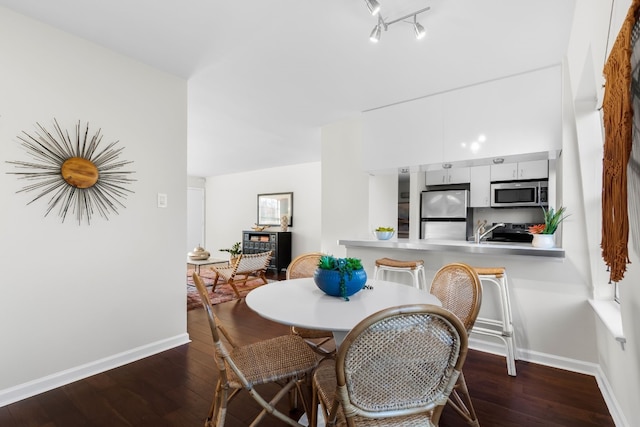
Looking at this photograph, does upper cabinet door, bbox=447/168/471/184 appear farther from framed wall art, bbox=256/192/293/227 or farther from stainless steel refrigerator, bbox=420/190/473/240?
framed wall art, bbox=256/192/293/227

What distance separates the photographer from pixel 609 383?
2014mm

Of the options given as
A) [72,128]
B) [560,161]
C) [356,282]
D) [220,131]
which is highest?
[220,131]

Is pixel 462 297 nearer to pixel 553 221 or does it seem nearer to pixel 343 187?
pixel 553 221

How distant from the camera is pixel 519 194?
4.24 meters

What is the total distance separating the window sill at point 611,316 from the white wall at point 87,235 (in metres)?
3.07

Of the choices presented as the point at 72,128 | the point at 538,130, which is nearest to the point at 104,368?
the point at 72,128

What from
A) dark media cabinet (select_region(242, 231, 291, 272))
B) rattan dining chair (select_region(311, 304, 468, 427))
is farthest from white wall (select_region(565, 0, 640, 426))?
dark media cabinet (select_region(242, 231, 291, 272))

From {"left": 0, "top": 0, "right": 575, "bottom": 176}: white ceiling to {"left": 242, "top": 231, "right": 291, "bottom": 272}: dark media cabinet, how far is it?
12.3 ft

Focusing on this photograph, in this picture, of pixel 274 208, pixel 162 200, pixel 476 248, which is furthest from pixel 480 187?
pixel 274 208

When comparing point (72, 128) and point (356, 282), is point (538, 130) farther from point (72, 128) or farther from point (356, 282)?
point (72, 128)

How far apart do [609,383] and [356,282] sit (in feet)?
5.91

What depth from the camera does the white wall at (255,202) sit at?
6.89 metres

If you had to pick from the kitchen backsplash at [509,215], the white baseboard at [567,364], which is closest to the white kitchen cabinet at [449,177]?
the kitchen backsplash at [509,215]

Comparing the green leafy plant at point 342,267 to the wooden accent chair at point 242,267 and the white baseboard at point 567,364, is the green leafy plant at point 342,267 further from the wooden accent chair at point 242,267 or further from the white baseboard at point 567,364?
the wooden accent chair at point 242,267
